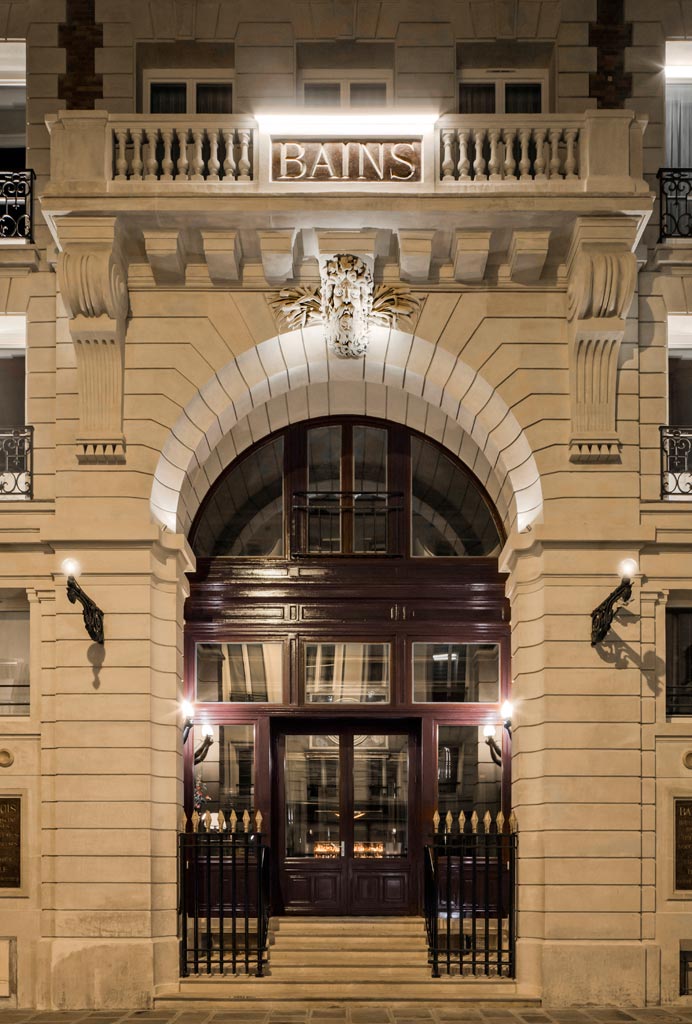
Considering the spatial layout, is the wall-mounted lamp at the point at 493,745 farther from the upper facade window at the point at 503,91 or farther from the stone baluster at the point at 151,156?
the stone baluster at the point at 151,156

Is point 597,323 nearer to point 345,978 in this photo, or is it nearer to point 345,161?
point 345,161

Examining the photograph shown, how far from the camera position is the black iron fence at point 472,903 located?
45.3 feet

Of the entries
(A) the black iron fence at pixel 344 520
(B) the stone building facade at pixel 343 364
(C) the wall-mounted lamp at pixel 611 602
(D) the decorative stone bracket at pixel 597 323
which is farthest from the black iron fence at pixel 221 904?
(D) the decorative stone bracket at pixel 597 323

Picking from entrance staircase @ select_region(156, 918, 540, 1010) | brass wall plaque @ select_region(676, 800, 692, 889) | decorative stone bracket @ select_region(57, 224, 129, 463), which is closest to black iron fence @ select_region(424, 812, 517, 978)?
entrance staircase @ select_region(156, 918, 540, 1010)

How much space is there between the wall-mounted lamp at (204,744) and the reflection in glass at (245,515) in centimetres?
201

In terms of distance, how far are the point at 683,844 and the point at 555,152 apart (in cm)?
715

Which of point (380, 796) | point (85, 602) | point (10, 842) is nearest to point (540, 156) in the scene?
point (85, 602)

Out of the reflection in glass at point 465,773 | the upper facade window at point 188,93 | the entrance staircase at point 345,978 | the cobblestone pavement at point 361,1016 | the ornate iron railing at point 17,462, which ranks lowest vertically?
the cobblestone pavement at point 361,1016

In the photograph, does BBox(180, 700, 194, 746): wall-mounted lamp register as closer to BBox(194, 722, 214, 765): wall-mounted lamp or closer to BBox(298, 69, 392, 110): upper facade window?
BBox(194, 722, 214, 765): wall-mounted lamp

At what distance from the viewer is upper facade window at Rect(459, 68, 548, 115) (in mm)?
15336

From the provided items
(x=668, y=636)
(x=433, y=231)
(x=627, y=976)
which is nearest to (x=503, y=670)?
(x=668, y=636)

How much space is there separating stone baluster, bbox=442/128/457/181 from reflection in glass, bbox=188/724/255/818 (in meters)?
6.59

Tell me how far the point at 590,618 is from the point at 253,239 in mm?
5162

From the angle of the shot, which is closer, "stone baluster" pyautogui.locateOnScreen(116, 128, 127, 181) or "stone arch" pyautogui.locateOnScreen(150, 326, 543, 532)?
"stone baluster" pyautogui.locateOnScreen(116, 128, 127, 181)
